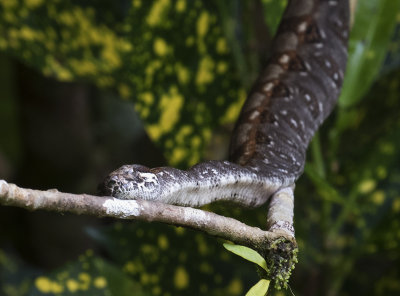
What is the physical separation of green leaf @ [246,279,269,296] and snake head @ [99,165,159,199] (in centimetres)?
12

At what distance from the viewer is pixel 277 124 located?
66 centimetres

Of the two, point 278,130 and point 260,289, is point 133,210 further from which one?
point 278,130

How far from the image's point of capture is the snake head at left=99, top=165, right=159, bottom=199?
16.5 inches

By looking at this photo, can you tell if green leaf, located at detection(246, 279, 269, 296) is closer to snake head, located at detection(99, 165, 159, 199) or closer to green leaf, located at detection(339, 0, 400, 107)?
snake head, located at detection(99, 165, 159, 199)

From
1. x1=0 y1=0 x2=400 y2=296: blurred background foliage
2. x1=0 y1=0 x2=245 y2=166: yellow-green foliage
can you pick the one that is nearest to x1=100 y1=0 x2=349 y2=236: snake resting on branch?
x1=0 y1=0 x2=400 y2=296: blurred background foliage

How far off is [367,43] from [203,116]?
13.6 inches

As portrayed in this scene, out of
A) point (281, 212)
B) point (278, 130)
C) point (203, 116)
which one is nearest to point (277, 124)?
point (278, 130)

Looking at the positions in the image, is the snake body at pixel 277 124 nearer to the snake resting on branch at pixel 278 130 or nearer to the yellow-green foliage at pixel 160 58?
the snake resting on branch at pixel 278 130

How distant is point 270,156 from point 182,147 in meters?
0.50

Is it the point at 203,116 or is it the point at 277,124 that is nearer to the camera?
the point at 277,124

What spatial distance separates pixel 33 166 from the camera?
1.62 meters

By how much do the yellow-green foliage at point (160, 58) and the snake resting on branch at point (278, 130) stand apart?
32 cm

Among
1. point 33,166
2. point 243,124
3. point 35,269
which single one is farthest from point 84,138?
point 243,124

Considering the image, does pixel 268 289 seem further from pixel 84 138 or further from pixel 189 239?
pixel 84 138
